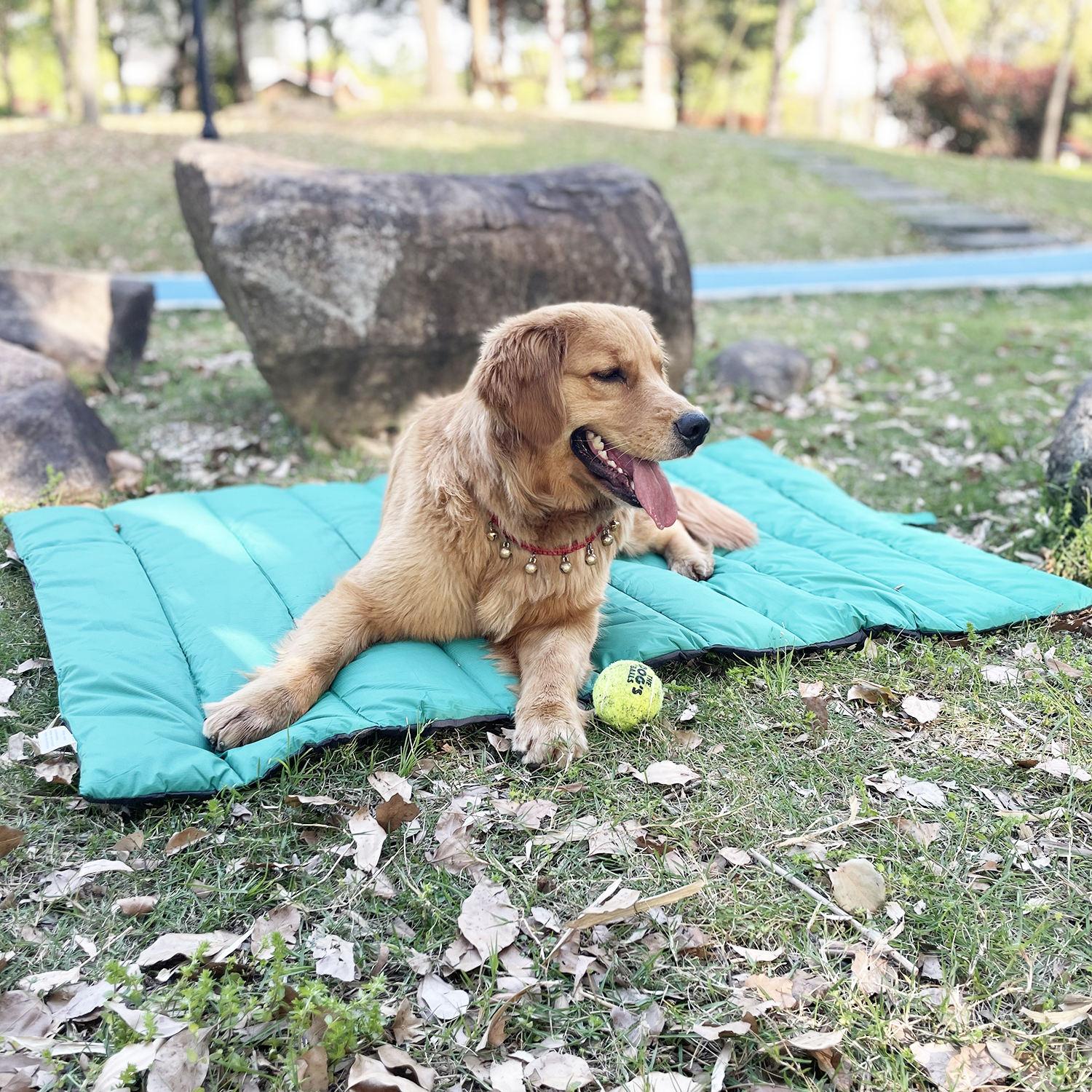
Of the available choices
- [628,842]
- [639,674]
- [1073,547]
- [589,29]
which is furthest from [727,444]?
[589,29]

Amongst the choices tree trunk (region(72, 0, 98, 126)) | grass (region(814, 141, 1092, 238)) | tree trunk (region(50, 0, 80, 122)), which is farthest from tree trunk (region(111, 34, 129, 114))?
grass (region(814, 141, 1092, 238))

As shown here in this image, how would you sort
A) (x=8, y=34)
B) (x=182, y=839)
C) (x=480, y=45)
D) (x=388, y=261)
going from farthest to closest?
1. (x=8, y=34)
2. (x=480, y=45)
3. (x=388, y=261)
4. (x=182, y=839)

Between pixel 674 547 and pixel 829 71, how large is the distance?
1034 inches

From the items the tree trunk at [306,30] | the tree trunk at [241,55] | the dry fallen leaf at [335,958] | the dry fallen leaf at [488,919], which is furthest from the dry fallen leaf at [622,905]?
the tree trunk at [306,30]

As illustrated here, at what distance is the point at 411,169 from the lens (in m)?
16.6

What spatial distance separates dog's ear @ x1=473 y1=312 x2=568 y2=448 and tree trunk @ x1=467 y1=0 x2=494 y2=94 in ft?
81.5

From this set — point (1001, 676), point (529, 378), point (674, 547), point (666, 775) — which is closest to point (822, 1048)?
point (666, 775)

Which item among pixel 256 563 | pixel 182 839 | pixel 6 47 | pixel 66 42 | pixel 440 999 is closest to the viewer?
pixel 440 999

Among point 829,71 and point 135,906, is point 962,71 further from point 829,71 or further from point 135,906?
point 135,906

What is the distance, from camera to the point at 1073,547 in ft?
15.4

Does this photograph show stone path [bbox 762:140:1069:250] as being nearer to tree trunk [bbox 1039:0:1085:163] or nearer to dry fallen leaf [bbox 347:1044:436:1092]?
tree trunk [bbox 1039:0:1085:163]

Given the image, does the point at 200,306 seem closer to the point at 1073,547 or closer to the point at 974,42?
the point at 1073,547

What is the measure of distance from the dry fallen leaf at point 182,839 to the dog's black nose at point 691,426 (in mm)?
1909

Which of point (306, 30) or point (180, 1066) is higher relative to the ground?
point (306, 30)
